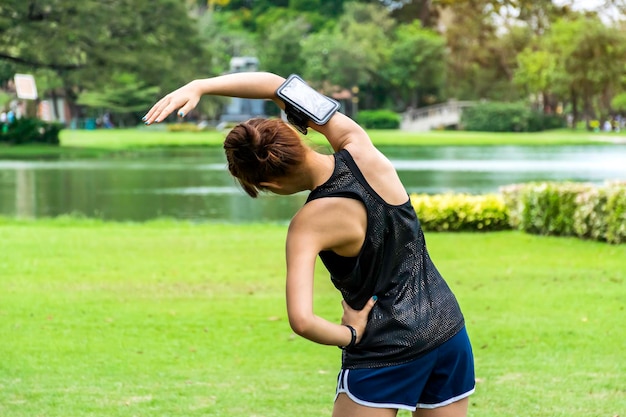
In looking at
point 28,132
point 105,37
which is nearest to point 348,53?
point 105,37

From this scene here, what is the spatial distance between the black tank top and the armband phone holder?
0.43 feet

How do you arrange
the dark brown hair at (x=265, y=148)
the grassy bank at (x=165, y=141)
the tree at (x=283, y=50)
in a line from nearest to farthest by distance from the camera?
the dark brown hair at (x=265, y=148)
the grassy bank at (x=165, y=141)
the tree at (x=283, y=50)

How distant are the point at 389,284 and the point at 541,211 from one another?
10.1 m

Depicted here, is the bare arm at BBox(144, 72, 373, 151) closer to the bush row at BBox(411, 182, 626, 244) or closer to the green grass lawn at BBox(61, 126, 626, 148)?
the bush row at BBox(411, 182, 626, 244)

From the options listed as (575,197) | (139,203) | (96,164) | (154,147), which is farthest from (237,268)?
(154,147)

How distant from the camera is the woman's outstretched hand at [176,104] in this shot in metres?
2.52

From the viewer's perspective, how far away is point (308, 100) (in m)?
2.61

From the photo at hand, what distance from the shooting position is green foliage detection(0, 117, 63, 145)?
39281 millimetres

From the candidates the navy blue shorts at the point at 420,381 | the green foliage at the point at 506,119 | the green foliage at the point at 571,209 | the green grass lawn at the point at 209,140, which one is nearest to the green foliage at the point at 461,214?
the green foliage at the point at 571,209

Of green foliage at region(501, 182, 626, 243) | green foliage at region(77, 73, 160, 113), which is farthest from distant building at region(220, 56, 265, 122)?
green foliage at region(501, 182, 626, 243)

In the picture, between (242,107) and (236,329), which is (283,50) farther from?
(236,329)

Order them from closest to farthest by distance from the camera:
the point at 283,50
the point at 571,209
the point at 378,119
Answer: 1. the point at 571,209
2. the point at 378,119
3. the point at 283,50

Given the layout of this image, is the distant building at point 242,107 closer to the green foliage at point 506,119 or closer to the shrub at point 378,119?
the shrub at point 378,119

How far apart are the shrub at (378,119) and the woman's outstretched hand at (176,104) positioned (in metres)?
63.4
